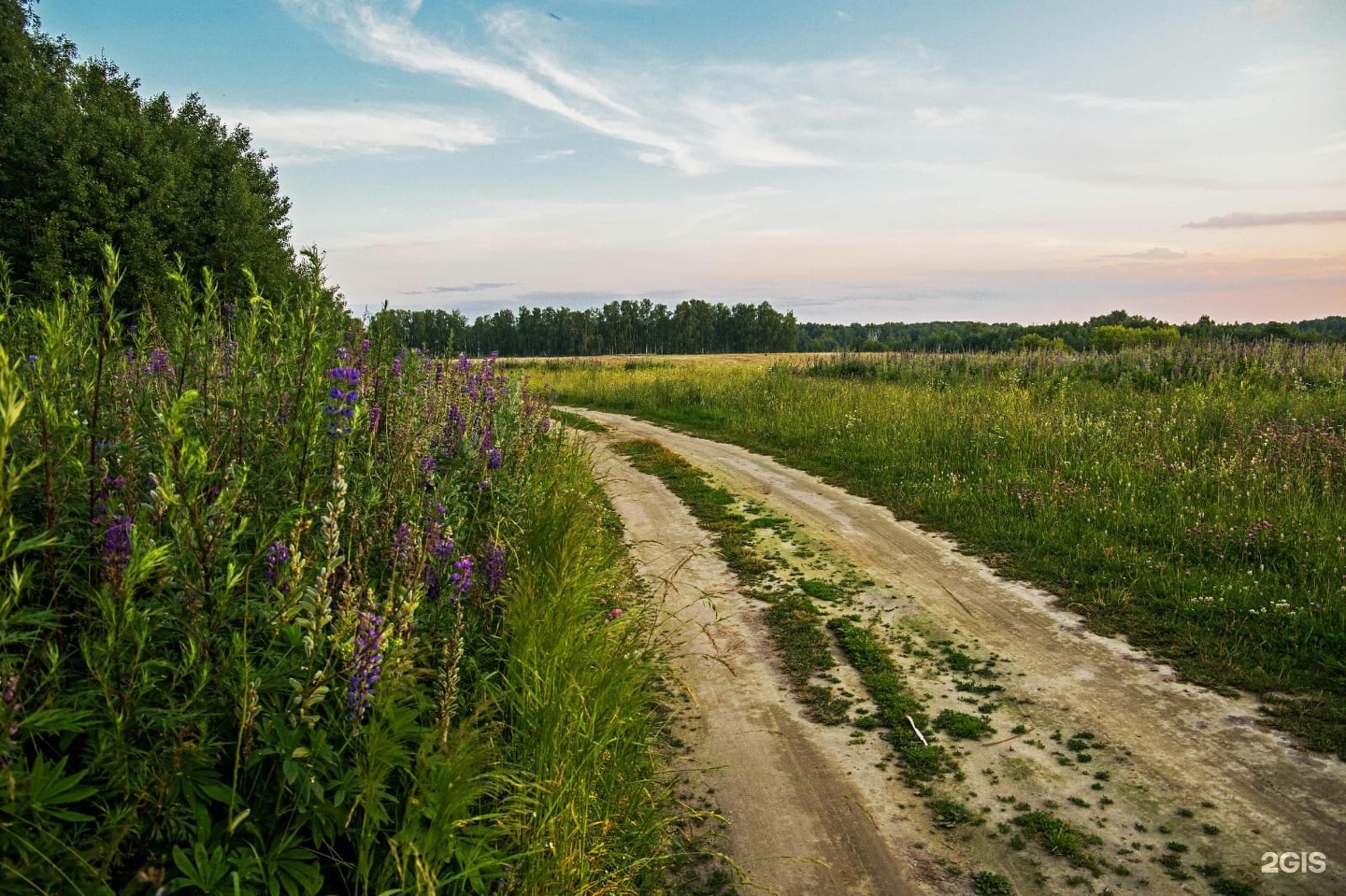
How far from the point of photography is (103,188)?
18.8 metres

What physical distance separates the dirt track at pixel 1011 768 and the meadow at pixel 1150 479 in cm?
51

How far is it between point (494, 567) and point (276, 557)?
1576 mm

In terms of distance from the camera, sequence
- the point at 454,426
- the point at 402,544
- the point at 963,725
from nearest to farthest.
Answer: the point at 402,544, the point at 963,725, the point at 454,426

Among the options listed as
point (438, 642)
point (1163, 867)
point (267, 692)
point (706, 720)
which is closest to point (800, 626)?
point (706, 720)

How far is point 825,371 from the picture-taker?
26688 mm

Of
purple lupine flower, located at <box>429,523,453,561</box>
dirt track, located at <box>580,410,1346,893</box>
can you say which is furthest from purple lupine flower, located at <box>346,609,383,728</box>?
dirt track, located at <box>580,410,1346,893</box>

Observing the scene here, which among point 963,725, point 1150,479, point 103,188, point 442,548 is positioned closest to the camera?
point 442,548

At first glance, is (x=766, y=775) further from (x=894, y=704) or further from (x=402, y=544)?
(x=402, y=544)

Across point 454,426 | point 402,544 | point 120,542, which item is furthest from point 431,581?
point 454,426

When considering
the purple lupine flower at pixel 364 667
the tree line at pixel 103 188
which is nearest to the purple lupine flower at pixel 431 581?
the purple lupine flower at pixel 364 667

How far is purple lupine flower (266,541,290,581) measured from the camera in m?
2.40

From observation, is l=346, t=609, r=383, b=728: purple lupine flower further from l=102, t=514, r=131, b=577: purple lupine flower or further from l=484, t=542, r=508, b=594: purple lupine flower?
l=484, t=542, r=508, b=594: purple lupine flower

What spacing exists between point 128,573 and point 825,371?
85.5 feet

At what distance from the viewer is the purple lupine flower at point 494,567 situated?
4.01 m
